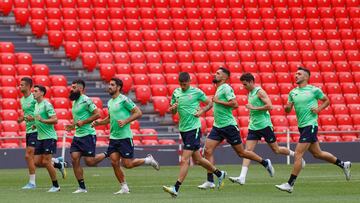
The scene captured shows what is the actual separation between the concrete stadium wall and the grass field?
5.72 ft

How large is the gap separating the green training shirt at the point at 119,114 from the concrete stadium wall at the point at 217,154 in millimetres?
12161

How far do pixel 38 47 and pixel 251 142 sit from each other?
15882 millimetres

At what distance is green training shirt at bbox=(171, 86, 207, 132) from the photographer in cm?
2053

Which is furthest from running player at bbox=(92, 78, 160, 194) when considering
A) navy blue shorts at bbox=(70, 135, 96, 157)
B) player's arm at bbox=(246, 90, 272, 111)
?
player's arm at bbox=(246, 90, 272, 111)

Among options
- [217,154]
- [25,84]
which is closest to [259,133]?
[25,84]

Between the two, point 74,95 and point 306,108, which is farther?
point 74,95

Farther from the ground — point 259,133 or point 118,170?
point 259,133

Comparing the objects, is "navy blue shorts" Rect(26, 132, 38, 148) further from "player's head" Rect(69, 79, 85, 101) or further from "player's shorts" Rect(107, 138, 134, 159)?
"player's shorts" Rect(107, 138, 134, 159)

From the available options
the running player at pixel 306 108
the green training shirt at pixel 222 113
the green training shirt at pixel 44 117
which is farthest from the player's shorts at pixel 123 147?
the running player at pixel 306 108

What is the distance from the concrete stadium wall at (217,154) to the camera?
31984 millimetres

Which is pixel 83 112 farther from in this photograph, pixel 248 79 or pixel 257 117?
pixel 257 117

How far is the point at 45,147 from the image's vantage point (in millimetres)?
22031

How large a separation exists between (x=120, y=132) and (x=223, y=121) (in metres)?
2.87

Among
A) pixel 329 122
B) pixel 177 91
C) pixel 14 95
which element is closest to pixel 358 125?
pixel 329 122
